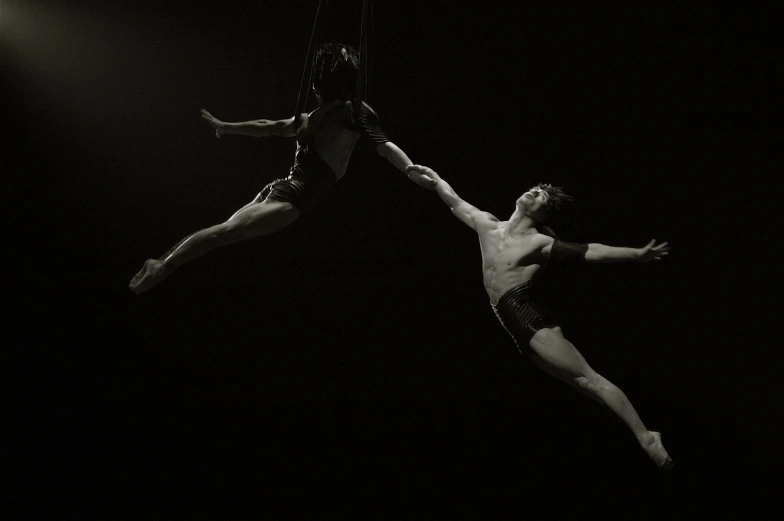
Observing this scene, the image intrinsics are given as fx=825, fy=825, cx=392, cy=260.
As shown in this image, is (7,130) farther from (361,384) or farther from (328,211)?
(361,384)

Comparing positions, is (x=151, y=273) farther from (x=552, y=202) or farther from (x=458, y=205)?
(x=552, y=202)

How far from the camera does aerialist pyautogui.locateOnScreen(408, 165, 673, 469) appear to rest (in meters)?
3.97

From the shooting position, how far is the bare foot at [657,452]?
3941mm

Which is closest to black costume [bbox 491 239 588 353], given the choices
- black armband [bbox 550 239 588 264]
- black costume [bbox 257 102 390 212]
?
black armband [bbox 550 239 588 264]

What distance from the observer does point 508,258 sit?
4.24 metres

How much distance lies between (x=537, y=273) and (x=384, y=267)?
1390 millimetres

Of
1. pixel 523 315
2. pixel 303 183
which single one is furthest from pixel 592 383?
pixel 303 183

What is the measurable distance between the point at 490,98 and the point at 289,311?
6.17 feet

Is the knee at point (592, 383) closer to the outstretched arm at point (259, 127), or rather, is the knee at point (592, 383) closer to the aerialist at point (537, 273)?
the aerialist at point (537, 273)

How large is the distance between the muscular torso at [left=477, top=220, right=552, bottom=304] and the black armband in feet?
0.22

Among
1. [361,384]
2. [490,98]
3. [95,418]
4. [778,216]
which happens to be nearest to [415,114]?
[490,98]

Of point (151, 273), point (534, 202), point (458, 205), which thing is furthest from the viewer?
point (458, 205)

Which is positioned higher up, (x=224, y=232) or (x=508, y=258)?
(x=224, y=232)

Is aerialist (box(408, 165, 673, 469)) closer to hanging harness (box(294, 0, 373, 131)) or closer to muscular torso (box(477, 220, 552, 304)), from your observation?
muscular torso (box(477, 220, 552, 304))
